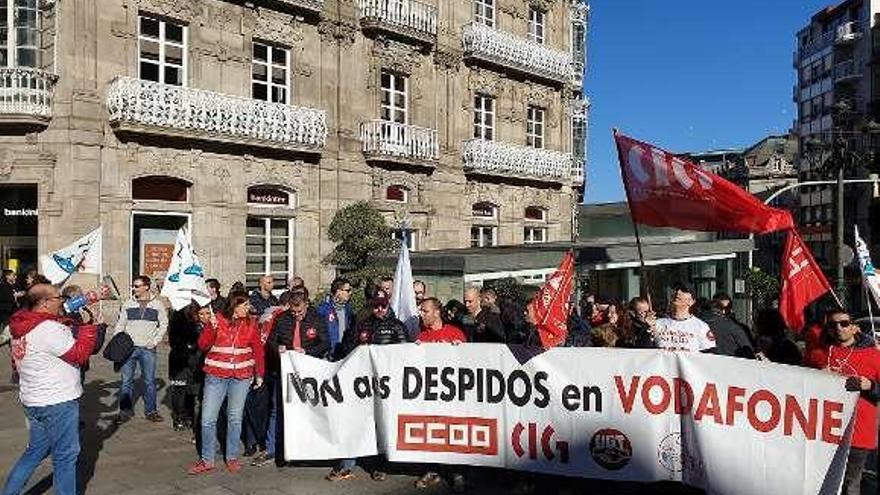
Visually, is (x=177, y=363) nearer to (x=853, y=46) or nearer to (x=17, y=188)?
(x=17, y=188)

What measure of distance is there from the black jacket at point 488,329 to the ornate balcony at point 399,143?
14.4m

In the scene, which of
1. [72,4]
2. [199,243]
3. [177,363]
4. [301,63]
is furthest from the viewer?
[301,63]

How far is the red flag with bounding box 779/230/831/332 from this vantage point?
275 inches

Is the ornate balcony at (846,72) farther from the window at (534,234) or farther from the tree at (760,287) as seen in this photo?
the tree at (760,287)

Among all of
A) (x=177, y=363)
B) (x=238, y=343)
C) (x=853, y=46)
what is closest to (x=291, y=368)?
(x=238, y=343)

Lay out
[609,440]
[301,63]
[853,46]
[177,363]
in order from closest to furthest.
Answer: [609,440], [177,363], [301,63], [853,46]

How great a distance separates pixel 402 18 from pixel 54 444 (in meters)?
19.4

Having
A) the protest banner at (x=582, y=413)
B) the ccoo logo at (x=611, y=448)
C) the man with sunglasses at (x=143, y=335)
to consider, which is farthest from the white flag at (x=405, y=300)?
the man with sunglasses at (x=143, y=335)

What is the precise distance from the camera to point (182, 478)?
286 inches

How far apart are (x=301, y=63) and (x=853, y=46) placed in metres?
52.6

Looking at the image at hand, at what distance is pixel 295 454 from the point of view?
7305 mm

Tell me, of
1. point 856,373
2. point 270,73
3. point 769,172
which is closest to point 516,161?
point 270,73

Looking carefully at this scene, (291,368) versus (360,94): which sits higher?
(360,94)

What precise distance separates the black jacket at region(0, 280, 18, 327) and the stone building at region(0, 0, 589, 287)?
6.29 ft
